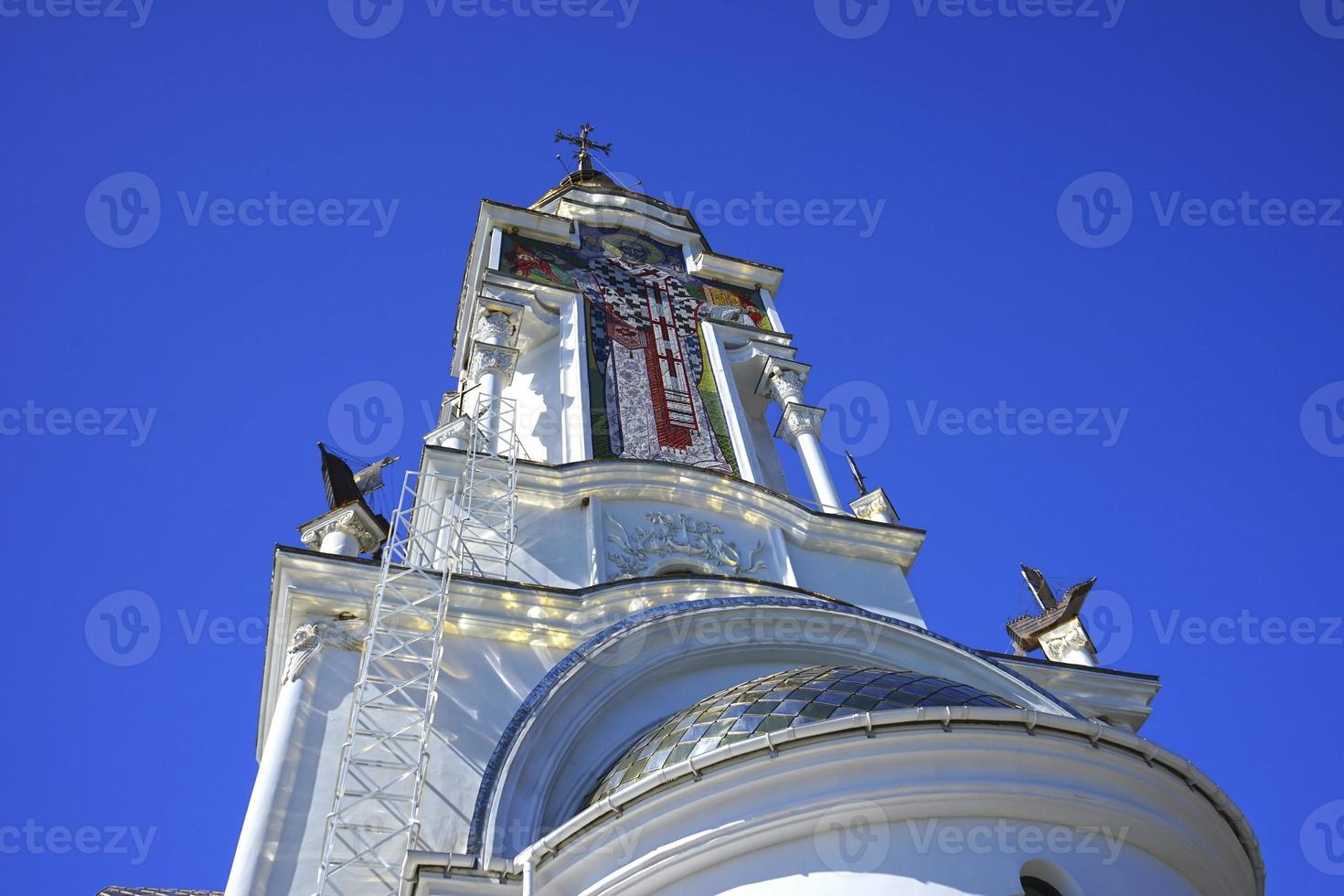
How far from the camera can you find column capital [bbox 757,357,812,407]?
18.2 m

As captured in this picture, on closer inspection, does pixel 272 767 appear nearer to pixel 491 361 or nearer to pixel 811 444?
pixel 491 361

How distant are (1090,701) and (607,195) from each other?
1223 centimetres

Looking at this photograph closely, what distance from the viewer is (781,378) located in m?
18.4

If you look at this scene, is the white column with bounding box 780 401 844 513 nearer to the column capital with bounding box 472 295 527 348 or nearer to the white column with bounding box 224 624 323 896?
the column capital with bounding box 472 295 527 348

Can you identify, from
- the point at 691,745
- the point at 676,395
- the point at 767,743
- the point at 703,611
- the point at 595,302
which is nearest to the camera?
the point at 767,743

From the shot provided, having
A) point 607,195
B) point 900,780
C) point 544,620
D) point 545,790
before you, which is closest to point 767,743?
point 900,780

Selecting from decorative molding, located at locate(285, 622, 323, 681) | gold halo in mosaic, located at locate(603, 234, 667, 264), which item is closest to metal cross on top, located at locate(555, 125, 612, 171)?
gold halo in mosaic, located at locate(603, 234, 667, 264)

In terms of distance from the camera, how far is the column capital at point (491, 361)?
651 inches

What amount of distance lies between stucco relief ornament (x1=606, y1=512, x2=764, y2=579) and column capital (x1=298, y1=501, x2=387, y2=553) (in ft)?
8.41

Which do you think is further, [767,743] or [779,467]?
[779,467]

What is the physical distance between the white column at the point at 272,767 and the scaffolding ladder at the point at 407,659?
464 millimetres

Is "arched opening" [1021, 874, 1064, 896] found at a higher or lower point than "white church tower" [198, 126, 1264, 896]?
lower

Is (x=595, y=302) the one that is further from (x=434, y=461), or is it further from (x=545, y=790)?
(x=545, y=790)

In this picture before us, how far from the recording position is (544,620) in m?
12.0
